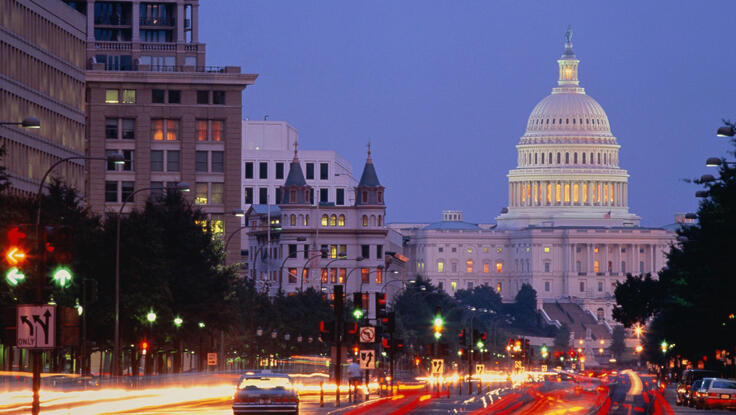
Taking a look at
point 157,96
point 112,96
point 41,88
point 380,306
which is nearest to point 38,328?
point 380,306

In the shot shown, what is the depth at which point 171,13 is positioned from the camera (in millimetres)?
190000

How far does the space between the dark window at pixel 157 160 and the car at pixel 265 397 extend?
124420 millimetres

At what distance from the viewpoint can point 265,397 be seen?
51.4 m

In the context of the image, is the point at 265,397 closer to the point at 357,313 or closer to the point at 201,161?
the point at 357,313

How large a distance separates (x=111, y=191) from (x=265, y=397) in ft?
407

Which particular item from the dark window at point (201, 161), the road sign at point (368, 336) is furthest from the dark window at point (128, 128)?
the road sign at point (368, 336)

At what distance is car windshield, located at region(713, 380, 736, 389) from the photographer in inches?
2876

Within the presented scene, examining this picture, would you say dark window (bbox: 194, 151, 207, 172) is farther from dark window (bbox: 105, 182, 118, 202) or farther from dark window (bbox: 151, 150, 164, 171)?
dark window (bbox: 105, 182, 118, 202)

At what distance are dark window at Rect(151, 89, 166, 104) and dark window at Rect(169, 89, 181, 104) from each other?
760 millimetres

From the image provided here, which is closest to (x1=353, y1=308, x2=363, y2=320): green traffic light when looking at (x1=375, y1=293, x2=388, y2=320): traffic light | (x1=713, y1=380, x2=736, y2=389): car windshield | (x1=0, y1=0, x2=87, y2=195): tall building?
(x1=375, y1=293, x2=388, y2=320): traffic light

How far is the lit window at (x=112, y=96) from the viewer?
6908 inches

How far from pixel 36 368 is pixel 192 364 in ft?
333

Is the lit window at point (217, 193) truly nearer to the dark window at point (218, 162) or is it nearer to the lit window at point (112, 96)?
the dark window at point (218, 162)

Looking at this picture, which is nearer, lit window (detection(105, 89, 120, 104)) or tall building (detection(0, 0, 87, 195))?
tall building (detection(0, 0, 87, 195))
